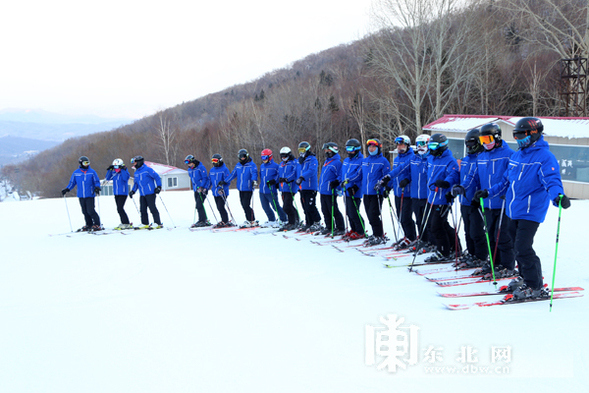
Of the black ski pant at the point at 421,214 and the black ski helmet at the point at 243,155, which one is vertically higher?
the black ski helmet at the point at 243,155

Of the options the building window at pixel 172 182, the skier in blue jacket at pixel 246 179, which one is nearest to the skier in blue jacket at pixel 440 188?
the skier in blue jacket at pixel 246 179

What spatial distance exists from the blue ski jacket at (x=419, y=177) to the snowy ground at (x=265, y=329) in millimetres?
1316

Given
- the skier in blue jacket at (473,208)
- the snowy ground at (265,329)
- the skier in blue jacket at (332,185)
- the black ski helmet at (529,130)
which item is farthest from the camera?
the skier in blue jacket at (332,185)

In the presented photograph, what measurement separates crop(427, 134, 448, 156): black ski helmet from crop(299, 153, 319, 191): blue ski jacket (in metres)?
3.13

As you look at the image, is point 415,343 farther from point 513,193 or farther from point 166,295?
point 166,295

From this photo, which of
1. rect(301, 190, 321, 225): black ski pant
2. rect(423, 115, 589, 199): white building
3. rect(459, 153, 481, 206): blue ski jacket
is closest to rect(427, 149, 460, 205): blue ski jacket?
rect(459, 153, 481, 206): blue ski jacket

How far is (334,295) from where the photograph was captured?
429 cm

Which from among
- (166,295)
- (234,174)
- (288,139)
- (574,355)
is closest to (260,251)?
(166,295)

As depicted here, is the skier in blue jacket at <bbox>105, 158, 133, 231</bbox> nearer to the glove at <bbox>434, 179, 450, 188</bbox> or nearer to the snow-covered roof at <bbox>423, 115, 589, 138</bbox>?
the glove at <bbox>434, 179, 450, 188</bbox>

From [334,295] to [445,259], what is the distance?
207 centimetres

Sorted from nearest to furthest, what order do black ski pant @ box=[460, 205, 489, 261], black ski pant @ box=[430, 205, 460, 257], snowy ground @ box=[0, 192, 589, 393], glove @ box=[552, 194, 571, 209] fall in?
snowy ground @ box=[0, 192, 589, 393], glove @ box=[552, 194, 571, 209], black ski pant @ box=[460, 205, 489, 261], black ski pant @ box=[430, 205, 460, 257]

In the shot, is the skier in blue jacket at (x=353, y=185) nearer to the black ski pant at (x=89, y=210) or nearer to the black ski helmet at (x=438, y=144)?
the black ski helmet at (x=438, y=144)

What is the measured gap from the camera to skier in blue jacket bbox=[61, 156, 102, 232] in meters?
9.73

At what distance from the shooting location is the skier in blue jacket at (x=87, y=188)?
31.9 ft
